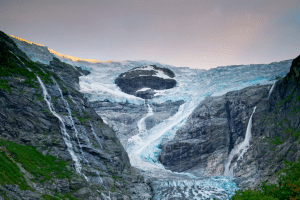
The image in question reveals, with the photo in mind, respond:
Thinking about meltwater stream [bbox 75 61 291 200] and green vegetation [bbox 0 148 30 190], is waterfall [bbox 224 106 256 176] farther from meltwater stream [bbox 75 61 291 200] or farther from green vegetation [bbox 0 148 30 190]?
green vegetation [bbox 0 148 30 190]

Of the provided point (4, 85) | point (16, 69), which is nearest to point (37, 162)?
point (4, 85)

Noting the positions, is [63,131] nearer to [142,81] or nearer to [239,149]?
[239,149]

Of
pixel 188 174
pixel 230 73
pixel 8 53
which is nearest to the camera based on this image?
pixel 8 53

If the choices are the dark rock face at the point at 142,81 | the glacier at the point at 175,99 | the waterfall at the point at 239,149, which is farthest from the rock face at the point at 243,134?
the dark rock face at the point at 142,81

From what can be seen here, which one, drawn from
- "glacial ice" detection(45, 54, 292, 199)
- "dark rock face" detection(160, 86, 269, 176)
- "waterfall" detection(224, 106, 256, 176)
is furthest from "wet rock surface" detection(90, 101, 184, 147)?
"waterfall" detection(224, 106, 256, 176)

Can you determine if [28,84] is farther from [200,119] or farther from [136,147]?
[200,119]

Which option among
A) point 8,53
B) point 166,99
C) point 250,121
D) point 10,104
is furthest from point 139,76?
point 10,104

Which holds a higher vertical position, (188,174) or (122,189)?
(122,189)
